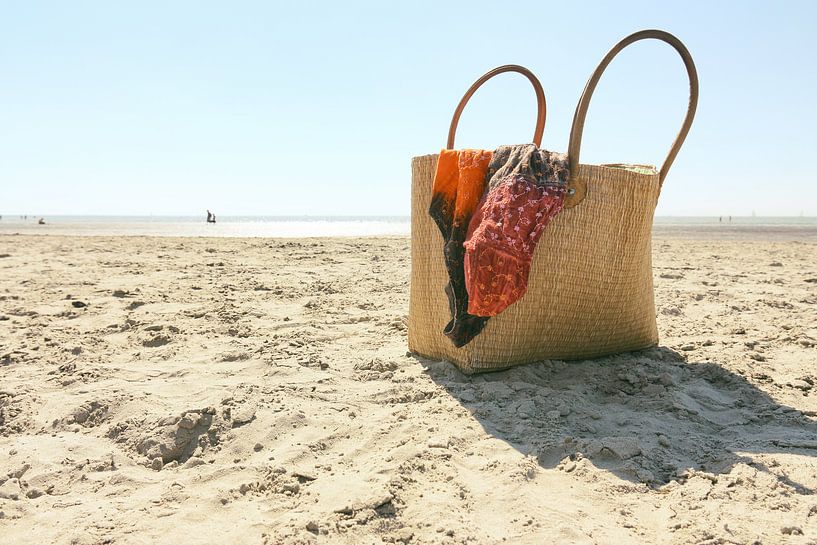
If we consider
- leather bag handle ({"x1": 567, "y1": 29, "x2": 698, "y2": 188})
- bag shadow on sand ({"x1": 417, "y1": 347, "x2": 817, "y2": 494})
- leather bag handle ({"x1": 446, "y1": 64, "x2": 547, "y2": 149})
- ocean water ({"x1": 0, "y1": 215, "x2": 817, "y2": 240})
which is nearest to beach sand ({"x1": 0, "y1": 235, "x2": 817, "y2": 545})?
bag shadow on sand ({"x1": 417, "y1": 347, "x2": 817, "y2": 494})

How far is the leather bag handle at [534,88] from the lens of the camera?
8.86ft

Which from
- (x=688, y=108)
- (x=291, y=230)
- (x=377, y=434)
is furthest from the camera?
(x=291, y=230)

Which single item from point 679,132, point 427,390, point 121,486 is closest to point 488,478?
point 427,390

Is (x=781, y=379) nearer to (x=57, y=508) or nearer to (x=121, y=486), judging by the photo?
(x=121, y=486)

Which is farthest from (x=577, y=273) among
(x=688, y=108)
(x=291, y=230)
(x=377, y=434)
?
(x=291, y=230)

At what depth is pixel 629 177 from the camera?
2215mm

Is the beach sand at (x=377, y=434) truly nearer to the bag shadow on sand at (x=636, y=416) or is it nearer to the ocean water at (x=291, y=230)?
the bag shadow on sand at (x=636, y=416)

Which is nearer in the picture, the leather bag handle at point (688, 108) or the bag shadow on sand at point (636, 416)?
the bag shadow on sand at point (636, 416)

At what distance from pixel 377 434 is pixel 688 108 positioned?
1.91m

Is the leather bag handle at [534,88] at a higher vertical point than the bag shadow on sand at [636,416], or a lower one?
higher

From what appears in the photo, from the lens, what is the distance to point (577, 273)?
223cm

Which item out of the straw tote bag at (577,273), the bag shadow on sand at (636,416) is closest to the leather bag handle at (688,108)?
the straw tote bag at (577,273)

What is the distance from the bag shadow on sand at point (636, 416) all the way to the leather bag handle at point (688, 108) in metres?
0.84

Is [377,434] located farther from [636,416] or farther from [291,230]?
[291,230]
